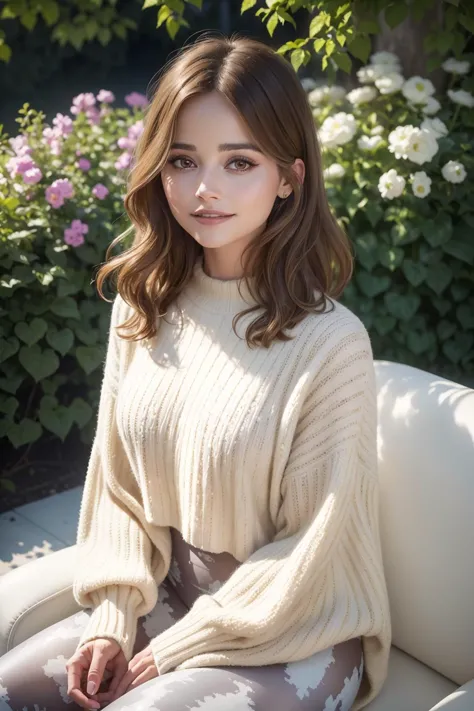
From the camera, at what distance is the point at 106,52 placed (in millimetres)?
10359

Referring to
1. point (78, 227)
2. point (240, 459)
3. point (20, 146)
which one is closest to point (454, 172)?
point (78, 227)

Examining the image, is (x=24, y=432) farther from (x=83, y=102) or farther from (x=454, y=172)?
(x=454, y=172)

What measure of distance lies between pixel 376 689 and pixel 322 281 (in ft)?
2.57

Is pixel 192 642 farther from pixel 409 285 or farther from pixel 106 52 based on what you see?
pixel 106 52

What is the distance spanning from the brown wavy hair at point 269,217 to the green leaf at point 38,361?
1252mm

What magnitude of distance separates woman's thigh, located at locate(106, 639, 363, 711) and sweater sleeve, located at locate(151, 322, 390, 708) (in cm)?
2

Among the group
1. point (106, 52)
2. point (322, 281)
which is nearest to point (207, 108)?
point (322, 281)

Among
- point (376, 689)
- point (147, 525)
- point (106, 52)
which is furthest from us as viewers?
point (106, 52)

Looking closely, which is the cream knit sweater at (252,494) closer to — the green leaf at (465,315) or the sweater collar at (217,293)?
the sweater collar at (217,293)

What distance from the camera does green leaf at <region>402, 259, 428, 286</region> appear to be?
132 inches

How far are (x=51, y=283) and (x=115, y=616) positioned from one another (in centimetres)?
173

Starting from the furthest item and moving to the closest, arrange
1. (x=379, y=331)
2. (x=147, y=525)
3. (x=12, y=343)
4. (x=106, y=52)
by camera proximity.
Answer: (x=106, y=52) → (x=379, y=331) → (x=12, y=343) → (x=147, y=525)

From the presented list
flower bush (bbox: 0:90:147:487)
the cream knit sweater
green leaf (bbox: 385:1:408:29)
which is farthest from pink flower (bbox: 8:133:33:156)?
the cream knit sweater

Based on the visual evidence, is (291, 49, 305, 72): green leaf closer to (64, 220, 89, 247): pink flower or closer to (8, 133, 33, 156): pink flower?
(64, 220, 89, 247): pink flower
